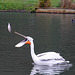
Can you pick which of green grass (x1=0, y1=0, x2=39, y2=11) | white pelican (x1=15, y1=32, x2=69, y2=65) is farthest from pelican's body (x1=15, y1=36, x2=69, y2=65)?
green grass (x1=0, y1=0, x2=39, y2=11)

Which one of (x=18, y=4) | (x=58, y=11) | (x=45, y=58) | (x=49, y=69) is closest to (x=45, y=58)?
(x=45, y=58)

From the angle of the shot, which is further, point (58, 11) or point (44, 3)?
point (44, 3)

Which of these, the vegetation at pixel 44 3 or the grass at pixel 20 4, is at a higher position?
the vegetation at pixel 44 3

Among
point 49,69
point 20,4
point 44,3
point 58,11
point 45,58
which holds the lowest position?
point 20,4

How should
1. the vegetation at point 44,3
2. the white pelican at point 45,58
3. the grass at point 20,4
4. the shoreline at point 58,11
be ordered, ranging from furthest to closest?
the grass at point 20,4
the vegetation at point 44,3
the shoreline at point 58,11
the white pelican at point 45,58

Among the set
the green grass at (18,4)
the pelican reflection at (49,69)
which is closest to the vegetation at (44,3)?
the green grass at (18,4)

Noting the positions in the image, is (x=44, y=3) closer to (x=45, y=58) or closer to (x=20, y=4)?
(x=20, y=4)

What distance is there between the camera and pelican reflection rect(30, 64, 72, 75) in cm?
1162

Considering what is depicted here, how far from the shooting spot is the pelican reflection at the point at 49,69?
38.1ft

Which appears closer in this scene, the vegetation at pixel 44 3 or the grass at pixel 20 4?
the vegetation at pixel 44 3

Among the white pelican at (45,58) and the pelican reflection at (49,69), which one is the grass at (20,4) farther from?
the white pelican at (45,58)

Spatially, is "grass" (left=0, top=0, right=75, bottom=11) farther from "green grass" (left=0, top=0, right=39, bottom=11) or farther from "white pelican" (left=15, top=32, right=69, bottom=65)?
"white pelican" (left=15, top=32, right=69, bottom=65)

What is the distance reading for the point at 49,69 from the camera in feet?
39.7

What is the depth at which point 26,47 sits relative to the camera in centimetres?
1666
